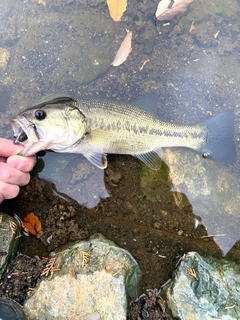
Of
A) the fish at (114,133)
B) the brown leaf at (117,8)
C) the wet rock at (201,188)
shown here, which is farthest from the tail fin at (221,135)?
the brown leaf at (117,8)

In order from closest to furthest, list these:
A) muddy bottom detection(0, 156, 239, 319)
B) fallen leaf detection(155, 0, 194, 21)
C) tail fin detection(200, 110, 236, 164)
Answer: muddy bottom detection(0, 156, 239, 319), tail fin detection(200, 110, 236, 164), fallen leaf detection(155, 0, 194, 21)

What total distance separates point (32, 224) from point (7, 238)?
1.24 ft

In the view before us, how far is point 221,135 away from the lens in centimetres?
414

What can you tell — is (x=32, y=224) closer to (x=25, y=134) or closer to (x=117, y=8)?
(x=25, y=134)

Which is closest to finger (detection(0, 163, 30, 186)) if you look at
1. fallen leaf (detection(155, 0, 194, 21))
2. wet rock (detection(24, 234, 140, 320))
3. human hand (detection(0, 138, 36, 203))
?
human hand (detection(0, 138, 36, 203))

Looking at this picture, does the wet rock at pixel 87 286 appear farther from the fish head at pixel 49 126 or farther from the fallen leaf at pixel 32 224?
the fish head at pixel 49 126

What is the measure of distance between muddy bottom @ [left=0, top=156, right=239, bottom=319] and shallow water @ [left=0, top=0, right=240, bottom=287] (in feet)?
0.04

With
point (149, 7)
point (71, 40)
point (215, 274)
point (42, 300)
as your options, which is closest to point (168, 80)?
point (149, 7)

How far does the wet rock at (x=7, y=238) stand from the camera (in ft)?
12.0

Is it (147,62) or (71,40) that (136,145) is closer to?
(147,62)

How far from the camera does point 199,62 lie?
15.5 feet

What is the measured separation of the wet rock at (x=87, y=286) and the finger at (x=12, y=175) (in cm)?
96

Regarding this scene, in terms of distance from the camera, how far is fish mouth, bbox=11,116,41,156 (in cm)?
352

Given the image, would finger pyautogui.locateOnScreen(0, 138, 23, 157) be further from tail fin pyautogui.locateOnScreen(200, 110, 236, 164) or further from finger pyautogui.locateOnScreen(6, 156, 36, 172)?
tail fin pyautogui.locateOnScreen(200, 110, 236, 164)
